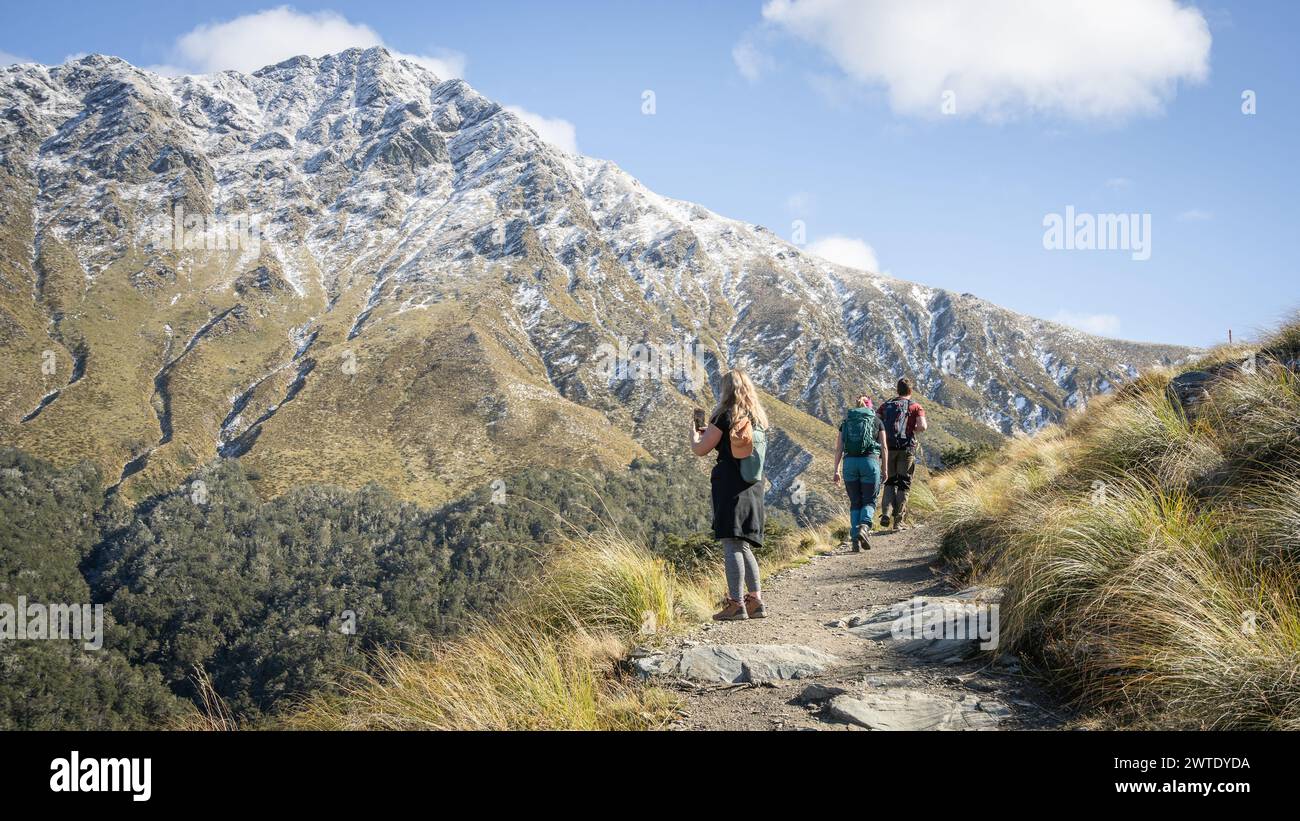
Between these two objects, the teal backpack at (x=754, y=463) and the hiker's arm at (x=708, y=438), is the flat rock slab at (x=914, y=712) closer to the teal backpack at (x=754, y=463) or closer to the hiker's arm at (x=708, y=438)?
the teal backpack at (x=754, y=463)

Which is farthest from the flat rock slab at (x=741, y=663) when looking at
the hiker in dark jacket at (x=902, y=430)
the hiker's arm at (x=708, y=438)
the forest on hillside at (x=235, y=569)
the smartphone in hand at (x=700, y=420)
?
the forest on hillside at (x=235, y=569)

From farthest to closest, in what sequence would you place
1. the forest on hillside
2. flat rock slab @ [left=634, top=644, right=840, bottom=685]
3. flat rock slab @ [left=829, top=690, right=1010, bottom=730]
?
the forest on hillside
flat rock slab @ [left=634, top=644, right=840, bottom=685]
flat rock slab @ [left=829, top=690, right=1010, bottom=730]

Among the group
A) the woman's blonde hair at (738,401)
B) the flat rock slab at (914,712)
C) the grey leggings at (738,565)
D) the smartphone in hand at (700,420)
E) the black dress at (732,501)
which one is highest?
the woman's blonde hair at (738,401)

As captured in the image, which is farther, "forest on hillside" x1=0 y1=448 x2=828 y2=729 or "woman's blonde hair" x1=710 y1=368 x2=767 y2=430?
"forest on hillside" x1=0 y1=448 x2=828 y2=729

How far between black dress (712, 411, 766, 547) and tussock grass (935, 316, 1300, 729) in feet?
6.66

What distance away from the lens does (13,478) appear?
124m

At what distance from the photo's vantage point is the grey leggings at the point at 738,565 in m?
5.86

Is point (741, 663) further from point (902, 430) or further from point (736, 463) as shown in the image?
point (902, 430)

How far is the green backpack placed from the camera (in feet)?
32.1

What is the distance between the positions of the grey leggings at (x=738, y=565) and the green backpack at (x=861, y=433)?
435 centimetres

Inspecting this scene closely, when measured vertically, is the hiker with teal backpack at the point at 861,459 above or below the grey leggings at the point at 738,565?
above

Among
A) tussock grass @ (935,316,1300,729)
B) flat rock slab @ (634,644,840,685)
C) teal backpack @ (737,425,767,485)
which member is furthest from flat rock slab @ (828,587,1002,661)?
teal backpack @ (737,425,767,485)

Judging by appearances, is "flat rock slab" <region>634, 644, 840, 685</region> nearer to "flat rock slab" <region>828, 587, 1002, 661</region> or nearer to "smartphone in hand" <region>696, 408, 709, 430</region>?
"flat rock slab" <region>828, 587, 1002, 661</region>
